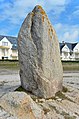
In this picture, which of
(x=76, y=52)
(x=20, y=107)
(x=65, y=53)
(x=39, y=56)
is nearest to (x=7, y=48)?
(x=65, y=53)

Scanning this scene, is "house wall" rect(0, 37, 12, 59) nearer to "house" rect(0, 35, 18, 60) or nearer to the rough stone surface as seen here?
"house" rect(0, 35, 18, 60)

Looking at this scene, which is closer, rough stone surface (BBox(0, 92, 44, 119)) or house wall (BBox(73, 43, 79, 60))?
rough stone surface (BBox(0, 92, 44, 119))

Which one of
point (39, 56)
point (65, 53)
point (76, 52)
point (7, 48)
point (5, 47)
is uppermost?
point (5, 47)

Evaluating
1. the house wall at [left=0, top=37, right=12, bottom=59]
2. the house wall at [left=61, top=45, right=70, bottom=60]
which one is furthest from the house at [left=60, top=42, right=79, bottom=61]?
the house wall at [left=0, top=37, right=12, bottom=59]

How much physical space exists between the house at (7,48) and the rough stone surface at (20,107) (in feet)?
214

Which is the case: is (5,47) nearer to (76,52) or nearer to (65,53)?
(65,53)

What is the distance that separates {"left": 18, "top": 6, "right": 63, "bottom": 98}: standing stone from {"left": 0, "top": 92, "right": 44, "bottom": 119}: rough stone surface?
1.50 m

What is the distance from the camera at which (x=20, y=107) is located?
20.0 ft

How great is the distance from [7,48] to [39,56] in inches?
2551

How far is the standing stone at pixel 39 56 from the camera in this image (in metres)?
7.94

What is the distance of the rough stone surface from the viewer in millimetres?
6078

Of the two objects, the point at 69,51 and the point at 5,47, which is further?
the point at 69,51

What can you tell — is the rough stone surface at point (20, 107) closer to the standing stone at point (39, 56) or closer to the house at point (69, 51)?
the standing stone at point (39, 56)

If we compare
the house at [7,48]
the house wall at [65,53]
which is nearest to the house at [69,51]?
the house wall at [65,53]
